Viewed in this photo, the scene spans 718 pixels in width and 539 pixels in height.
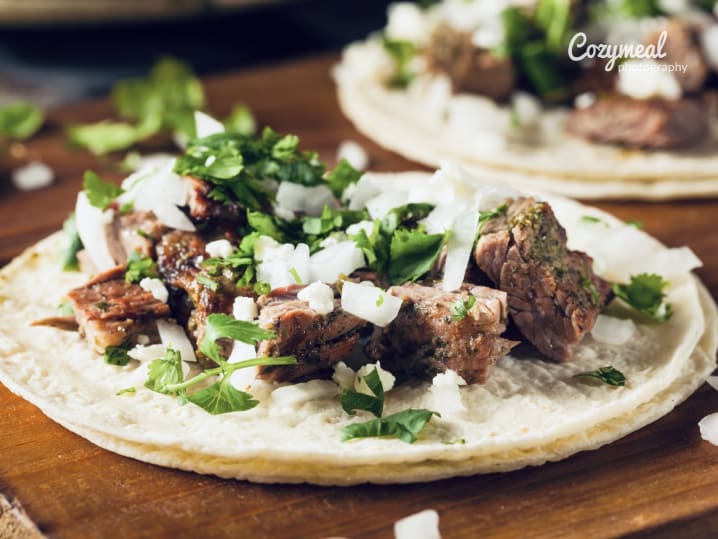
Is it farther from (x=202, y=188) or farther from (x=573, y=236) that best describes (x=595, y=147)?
(x=202, y=188)

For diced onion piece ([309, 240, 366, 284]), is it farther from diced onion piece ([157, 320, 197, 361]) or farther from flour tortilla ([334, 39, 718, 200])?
flour tortilla ([334, 39, 718, 200])

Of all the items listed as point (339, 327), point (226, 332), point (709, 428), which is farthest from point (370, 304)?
point (709, 428)

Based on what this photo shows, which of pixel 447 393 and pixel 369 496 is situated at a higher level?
pixel 447 393

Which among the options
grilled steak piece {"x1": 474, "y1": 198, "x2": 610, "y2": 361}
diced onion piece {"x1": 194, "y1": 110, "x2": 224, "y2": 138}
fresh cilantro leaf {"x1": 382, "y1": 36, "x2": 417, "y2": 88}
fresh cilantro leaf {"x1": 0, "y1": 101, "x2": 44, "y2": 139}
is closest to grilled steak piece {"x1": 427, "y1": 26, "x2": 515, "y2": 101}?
fresh cilantro leaf {"x1": 382, "y1": 36, "x2": 417, "y2": 88}

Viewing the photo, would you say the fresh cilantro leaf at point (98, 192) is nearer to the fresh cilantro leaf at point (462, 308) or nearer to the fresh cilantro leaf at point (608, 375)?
the fresh cilantro leaf at point (462, 308)

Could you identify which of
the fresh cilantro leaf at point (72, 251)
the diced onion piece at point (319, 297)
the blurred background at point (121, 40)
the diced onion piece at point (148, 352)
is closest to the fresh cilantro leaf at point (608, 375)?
the diced onion piece at point (319, 297)

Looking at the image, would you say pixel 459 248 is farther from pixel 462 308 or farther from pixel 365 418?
pixel 365 418
